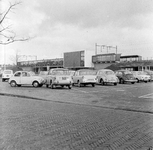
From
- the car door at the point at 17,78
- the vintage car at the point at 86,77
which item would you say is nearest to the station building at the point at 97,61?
the vintage car at the point at 86,77

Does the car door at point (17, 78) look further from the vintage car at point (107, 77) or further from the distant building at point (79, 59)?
the distant building at point (79, 59)

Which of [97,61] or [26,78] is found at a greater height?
[97,61]

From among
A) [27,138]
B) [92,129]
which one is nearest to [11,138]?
[27,138]

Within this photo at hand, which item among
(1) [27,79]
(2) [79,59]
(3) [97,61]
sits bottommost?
(1) [27,79]

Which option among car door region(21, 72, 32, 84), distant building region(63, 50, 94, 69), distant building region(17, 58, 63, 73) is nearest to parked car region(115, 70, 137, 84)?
car door region(21, 72, 32, 84)

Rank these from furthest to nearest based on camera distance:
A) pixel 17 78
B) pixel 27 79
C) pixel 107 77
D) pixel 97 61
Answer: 1. pixel 97 61
2. pixel 107 77
3. pixel 17 78
4. pixel 27 79

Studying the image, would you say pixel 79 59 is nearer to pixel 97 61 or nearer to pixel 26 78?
pixel 97 61

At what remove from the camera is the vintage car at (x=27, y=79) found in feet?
65.8

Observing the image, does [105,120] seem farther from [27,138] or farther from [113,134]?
[27,138]

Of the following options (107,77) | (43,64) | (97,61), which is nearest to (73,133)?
(107,77)

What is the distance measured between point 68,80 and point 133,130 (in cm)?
1239

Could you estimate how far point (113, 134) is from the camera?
5102 mm

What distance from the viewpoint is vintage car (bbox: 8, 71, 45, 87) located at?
2005 cm

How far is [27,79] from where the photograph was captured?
20250 mm
